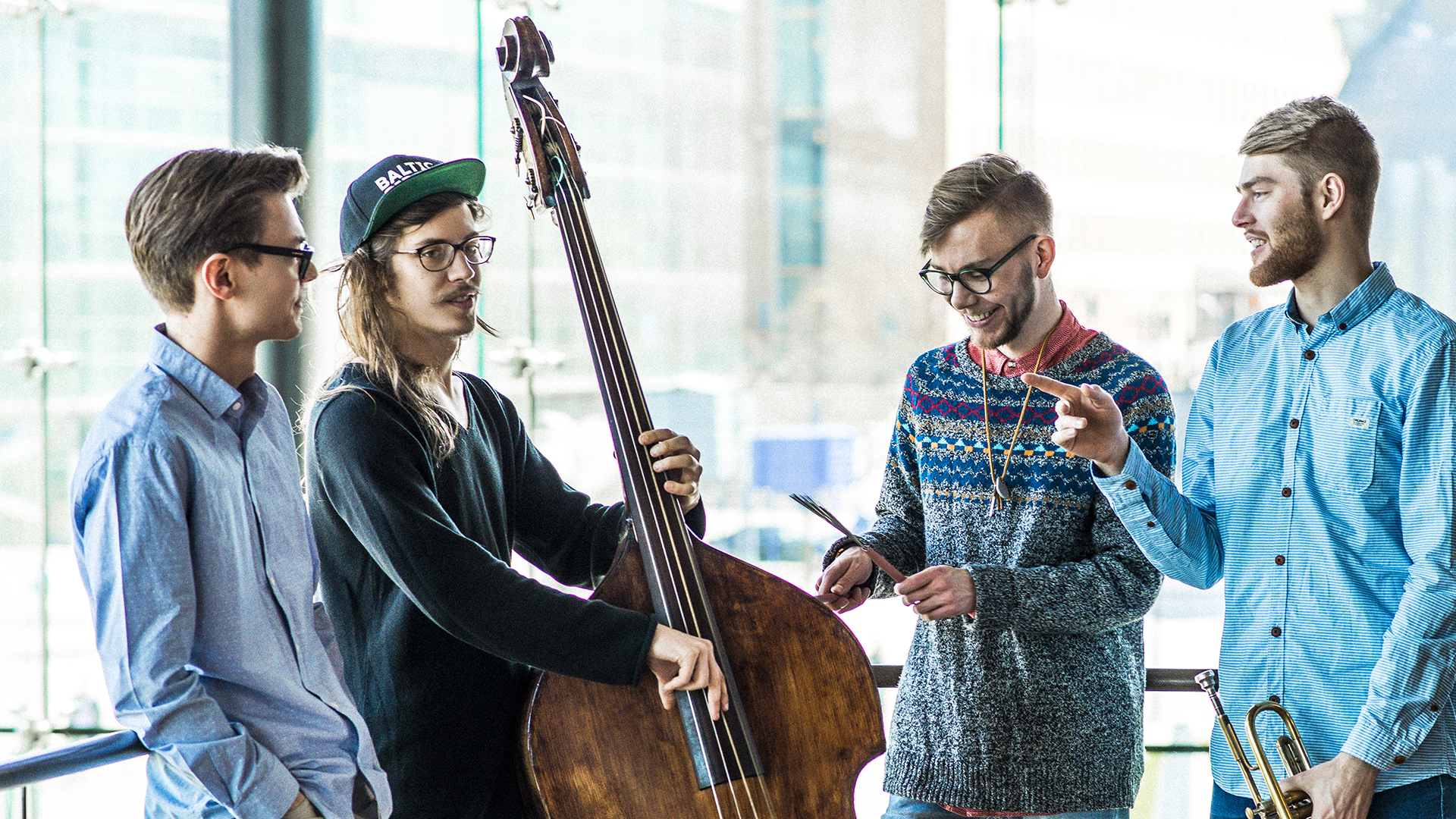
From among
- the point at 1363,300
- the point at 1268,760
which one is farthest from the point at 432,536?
the point at 1363,300

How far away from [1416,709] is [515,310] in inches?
110

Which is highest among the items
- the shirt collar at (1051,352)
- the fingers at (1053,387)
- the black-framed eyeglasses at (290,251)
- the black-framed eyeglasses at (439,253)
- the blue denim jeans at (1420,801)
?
the black-framed eyeglasses at (439,253)

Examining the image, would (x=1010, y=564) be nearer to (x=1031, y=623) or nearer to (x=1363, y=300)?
(x=1031, y=623)

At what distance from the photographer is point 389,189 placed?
1716 mm

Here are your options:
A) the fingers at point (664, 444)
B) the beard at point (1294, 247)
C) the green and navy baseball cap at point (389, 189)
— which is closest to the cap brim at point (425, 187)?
the green and navy baseball cap at point (389, 189)

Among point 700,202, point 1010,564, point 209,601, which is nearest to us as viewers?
point 209,601

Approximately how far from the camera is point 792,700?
5.24 ft

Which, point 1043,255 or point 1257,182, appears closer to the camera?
point 1257,182

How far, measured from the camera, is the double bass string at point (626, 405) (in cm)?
155

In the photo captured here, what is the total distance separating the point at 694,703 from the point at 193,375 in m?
0.74

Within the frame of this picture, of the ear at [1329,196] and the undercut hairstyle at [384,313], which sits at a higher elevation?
the ear at [1329,196]

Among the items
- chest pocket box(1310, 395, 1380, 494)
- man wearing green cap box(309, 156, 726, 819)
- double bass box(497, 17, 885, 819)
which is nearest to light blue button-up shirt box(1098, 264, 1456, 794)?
chest pocket box(1310, 395, 1380, 494)

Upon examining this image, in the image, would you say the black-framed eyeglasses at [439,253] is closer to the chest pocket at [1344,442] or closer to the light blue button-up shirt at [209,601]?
the light blue button-up shirt at [209,601]

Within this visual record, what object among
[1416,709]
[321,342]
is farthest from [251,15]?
[1416,709]
